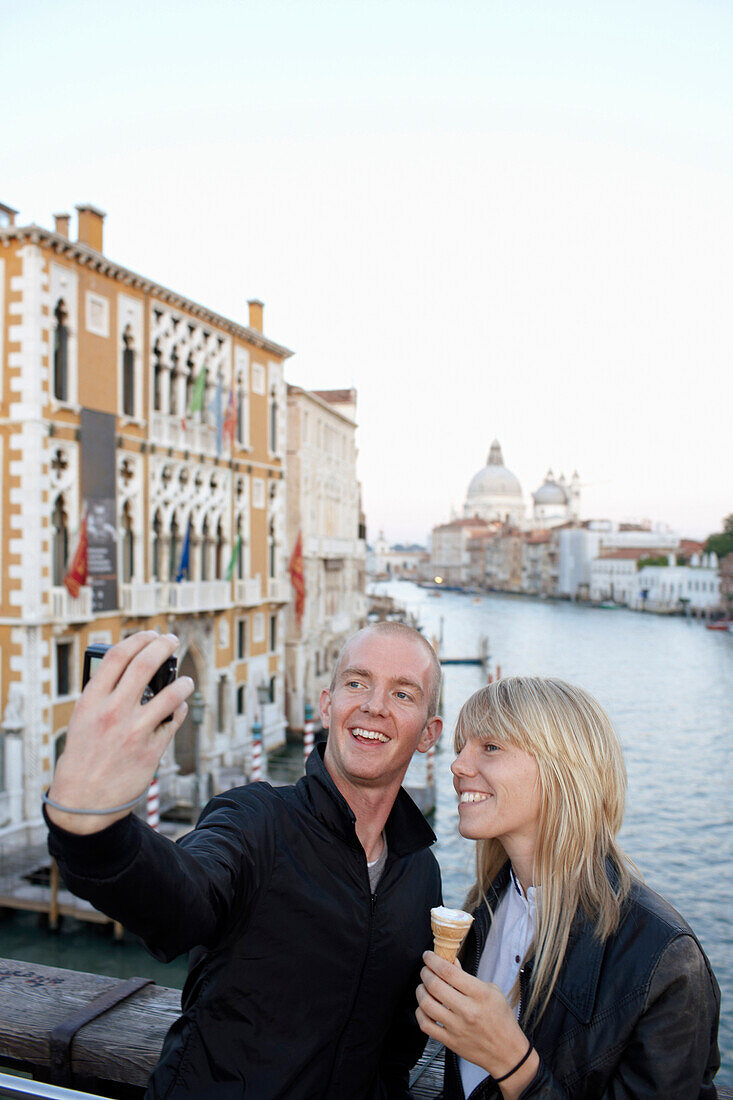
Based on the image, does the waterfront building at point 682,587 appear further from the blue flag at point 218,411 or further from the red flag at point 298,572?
the blue flag at point 218,411

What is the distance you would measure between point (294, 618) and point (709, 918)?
33.5 ft

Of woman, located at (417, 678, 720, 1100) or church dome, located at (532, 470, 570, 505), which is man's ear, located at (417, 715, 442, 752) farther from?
church dome, located at (532, 470, 570, 505)

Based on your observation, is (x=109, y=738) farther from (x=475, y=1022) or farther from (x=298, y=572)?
(x=298, y=572)

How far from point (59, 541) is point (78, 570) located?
597 millimetres

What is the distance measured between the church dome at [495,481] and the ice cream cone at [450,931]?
137485mm

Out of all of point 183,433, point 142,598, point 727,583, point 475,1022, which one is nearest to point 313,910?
point 475,1022

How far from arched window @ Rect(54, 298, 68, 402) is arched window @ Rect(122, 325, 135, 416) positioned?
1.41 metres

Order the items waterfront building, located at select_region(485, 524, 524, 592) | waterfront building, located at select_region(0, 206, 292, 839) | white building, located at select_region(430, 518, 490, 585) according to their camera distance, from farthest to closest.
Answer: white building, located at select_region(430, 518, 490, 585) < waterfront building, located at select_region(485, 524, 524, 592) < waterfront building, located at select_region(0, 206, 292, 839)

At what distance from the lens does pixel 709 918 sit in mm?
12055

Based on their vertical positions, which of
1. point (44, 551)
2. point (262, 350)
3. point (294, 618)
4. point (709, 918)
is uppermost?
point (262, 350)

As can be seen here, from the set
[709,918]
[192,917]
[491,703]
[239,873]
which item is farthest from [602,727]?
[709,918]

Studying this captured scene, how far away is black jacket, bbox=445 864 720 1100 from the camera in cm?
133

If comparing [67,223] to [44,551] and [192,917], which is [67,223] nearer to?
[44,551]

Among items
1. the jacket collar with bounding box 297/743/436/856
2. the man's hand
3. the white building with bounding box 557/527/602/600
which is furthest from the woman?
the white building with bounding box 557/527/602/600
